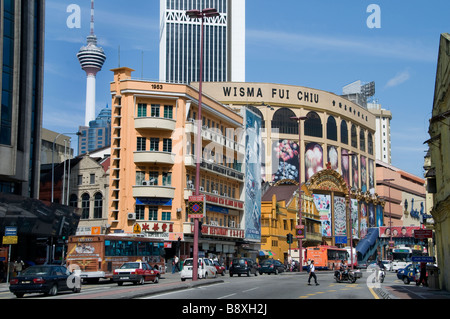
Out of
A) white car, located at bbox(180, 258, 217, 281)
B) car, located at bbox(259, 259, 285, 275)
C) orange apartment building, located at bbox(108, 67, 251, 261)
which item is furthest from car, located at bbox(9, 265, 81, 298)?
car, located at bbox(259, 259, 285, 275)

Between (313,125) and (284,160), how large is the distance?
10.2 m

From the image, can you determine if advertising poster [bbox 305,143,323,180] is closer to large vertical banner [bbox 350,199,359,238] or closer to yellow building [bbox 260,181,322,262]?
large vertical banner [bbox 350,199,359,238]

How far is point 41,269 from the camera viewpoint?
2755 centimetres

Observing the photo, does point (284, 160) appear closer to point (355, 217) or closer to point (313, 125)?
point (313, 125)

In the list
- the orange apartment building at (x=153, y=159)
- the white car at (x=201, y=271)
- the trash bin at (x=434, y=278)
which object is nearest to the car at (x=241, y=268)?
the white car at (x=201, y=271)

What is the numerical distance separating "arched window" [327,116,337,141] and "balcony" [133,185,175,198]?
66563 mm

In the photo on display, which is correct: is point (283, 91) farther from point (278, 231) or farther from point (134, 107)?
point (134, 107)

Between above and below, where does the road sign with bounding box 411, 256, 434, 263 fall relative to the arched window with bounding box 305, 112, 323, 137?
below

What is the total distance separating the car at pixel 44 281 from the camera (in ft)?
86.4

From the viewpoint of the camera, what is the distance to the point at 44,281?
2678cm

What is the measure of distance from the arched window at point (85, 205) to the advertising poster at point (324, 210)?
49480 millimetres

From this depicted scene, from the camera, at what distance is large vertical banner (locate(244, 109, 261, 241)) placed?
75000 mm

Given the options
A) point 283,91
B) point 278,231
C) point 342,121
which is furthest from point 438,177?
point 342,121

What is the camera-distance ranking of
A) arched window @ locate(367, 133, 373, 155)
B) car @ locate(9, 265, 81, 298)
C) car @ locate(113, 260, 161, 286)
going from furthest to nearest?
arched window @ locate(367, 133, 373, 155) < car @ locate(113, 260, 161, 286) < car @ locate(9, 265, 81, 298)
